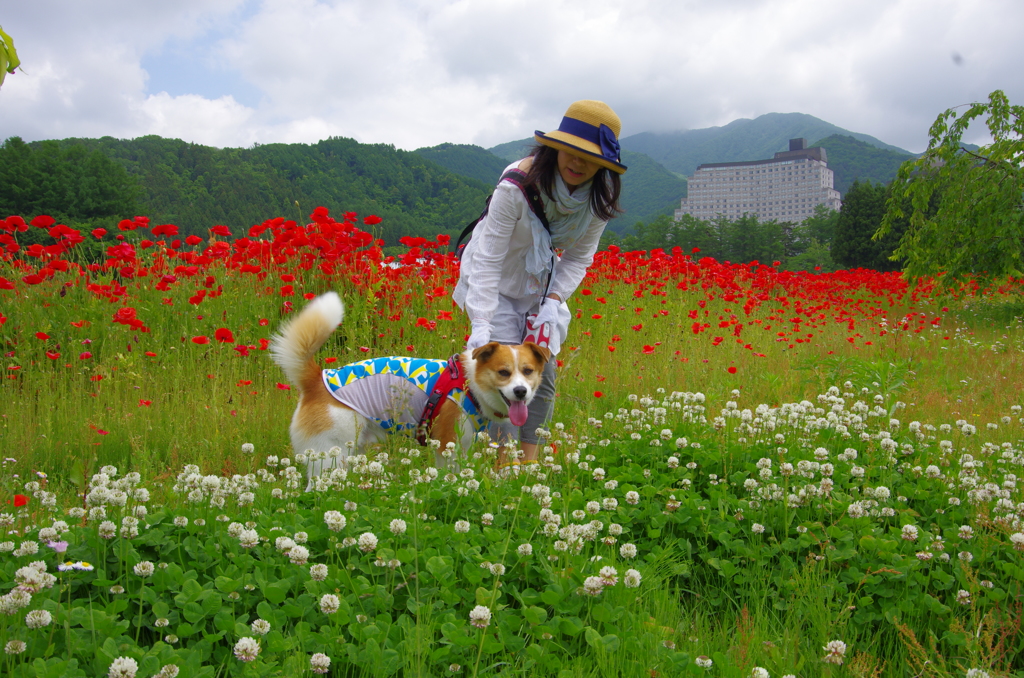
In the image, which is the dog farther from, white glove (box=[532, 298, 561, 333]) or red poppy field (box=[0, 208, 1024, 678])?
red poppy field (box=[0, 208, 1024, 678])

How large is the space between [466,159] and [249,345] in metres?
161

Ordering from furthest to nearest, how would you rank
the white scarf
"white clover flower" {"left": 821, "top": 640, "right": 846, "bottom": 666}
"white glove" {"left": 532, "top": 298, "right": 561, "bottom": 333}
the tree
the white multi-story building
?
the white multi-story building < the tree < "white glove" {"left": 532, "top": 298, "right": 561, "bottom": 333} < the white scarf < "white clover flower" {"left": 821, "top": 640, "right": 846, "bottom": 666}

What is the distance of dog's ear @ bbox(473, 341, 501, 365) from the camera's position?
3.59 meters

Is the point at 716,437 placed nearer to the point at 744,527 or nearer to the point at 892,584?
the point at 744,527

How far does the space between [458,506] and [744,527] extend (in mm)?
1265

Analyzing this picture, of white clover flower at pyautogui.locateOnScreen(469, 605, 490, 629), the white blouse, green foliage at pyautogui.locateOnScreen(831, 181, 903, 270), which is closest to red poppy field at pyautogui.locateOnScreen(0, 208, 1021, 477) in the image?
the white blouse

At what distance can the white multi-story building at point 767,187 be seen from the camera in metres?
120

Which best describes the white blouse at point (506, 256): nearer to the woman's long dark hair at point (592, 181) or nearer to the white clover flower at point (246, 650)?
the woman's long dark hair at point (592, 181)

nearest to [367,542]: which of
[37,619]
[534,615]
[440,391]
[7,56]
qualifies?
[534,615]

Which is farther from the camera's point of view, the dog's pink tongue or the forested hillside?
the forested hillside

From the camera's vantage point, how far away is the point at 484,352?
12.0 ft

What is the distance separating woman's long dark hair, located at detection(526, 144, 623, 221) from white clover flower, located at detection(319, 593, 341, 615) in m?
2.62

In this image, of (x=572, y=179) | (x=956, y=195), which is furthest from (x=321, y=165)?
(x=572, y=179)

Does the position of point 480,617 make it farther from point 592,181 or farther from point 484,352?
point 592,181
